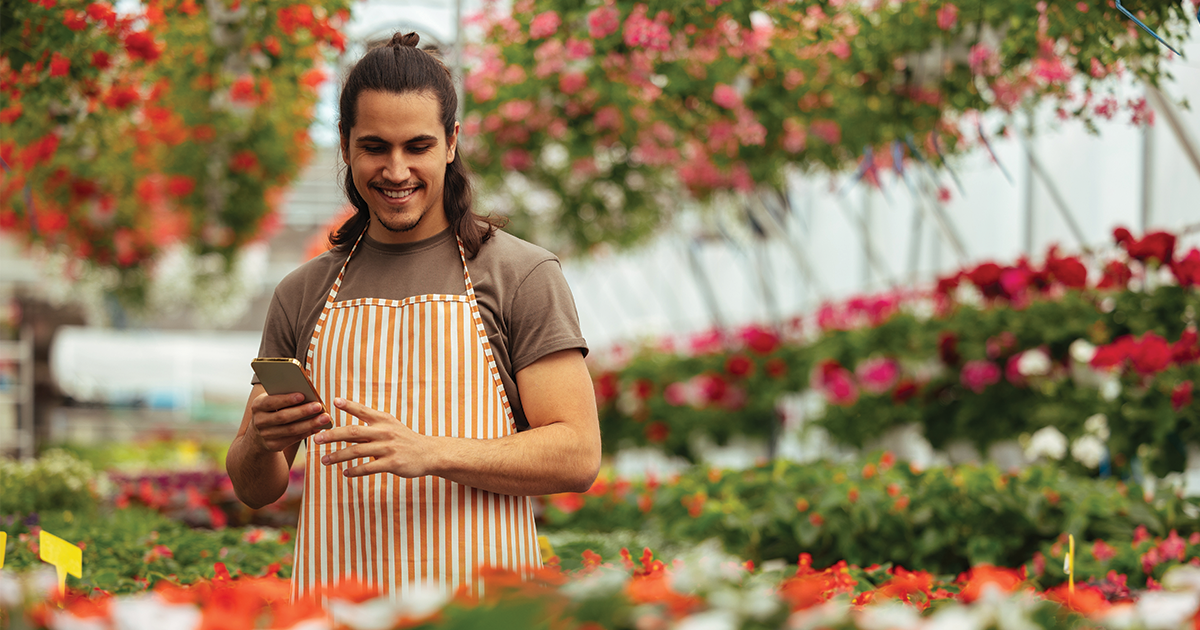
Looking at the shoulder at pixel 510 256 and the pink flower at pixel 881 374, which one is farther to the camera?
the pink flower at pixel 881 374

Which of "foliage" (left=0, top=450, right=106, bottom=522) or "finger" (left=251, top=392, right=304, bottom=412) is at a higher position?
"finger" (left=251, top=392, right=304, bottom=412)

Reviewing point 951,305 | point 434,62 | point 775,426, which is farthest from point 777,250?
point 434,62

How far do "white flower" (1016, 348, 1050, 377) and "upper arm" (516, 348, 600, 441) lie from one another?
2977mm

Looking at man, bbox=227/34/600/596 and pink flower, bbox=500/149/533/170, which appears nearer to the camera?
man, bbox=227/34/600/596

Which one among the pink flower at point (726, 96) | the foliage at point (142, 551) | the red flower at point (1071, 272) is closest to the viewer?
the foliage at point (142, 551)

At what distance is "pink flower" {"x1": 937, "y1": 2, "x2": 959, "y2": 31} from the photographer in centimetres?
244

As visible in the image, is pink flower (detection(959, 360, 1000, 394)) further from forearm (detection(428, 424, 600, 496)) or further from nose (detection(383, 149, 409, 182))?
nose (detection(383, 149, 409, 182))

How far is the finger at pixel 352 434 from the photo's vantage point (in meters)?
1.21

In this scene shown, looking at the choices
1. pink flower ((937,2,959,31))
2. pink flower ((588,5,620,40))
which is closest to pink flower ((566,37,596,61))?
pink flower ((588,5,620,40))

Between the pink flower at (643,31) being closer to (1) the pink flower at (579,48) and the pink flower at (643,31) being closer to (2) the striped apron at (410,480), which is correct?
(1) the pink flower at (579,48)

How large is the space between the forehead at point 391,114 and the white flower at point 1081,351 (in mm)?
3085

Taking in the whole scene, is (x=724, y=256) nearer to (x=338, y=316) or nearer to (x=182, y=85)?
(x=182, y=85)

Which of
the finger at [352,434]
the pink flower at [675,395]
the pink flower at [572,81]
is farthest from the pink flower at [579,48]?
the pink flower at [675,395]

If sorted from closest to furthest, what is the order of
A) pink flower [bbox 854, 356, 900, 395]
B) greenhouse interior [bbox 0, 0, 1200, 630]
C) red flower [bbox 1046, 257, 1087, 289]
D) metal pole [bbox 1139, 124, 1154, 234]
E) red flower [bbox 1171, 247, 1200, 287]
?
greenhouse interior [bbox 0, 0, 1200, 630]
red flower [bbox 1171, 247, 1200, 287]
red flower [bbox 1046, 257, 1087, 289]
metal pole [bbox 1139, 124, 1154, 234]
pink flower [bbox 854, 356, 900, 395]
